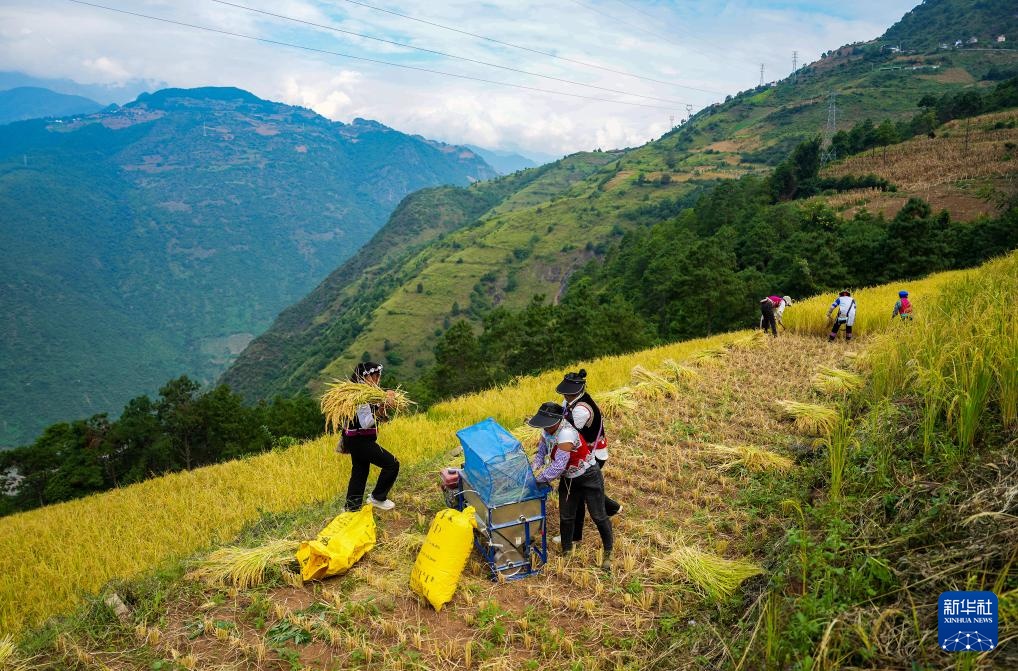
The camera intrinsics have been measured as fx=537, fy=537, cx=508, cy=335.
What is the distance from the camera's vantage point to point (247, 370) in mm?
153750

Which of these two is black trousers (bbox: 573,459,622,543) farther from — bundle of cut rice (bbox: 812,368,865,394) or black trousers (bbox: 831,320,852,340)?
black trousers (bbox: 831,320,852,340)

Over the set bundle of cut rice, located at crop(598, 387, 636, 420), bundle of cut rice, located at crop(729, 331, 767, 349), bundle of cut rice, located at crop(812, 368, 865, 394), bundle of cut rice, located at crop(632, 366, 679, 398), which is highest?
bundle of cut rice, located at crop(729, 331, 767, 349)

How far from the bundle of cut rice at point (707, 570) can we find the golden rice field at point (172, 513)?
199 inches

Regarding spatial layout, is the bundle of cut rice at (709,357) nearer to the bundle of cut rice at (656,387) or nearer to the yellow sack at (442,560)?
the bundle of cut rice at (656,387)

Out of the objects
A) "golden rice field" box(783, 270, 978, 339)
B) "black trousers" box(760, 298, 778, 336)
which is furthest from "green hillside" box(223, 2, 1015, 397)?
"black trousers" box(760, 298, 778, 336)

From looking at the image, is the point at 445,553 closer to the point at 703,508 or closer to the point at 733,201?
the point at 703,508

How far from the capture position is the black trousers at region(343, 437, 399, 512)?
6953 millimetres

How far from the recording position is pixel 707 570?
16.8 ft

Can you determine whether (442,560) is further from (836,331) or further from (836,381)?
(836,331)

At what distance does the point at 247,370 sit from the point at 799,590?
168m

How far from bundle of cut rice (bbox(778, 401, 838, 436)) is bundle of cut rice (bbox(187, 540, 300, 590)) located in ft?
24.0

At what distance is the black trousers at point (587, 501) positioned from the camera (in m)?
5.84

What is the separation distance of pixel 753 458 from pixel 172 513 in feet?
28.8

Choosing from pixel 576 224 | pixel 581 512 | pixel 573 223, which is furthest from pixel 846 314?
pixel 573 223
